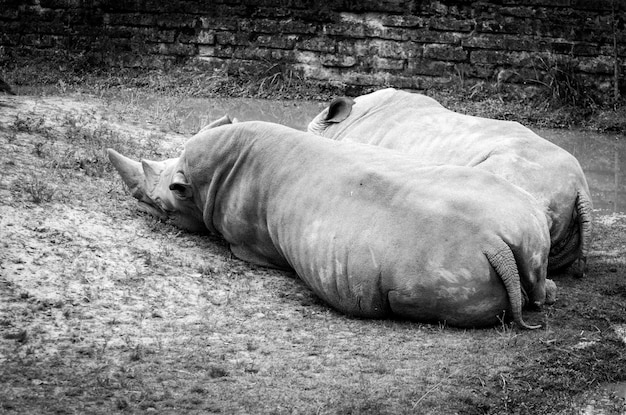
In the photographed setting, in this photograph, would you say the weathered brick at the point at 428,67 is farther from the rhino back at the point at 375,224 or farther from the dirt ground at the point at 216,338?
→ the rhino back at the point at 375,224

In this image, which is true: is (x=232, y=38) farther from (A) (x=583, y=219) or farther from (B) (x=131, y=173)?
(A) (x=583, y=219)

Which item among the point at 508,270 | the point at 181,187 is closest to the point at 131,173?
the point at 181,187

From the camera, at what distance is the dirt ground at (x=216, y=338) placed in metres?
4.01

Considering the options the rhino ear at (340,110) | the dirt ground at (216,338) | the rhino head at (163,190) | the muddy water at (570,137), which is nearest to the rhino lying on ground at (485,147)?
the rhino ear at (340,110)

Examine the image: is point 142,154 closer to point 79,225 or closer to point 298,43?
point 79,225

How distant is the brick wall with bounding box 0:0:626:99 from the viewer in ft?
34.6

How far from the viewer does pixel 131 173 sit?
6652 mm

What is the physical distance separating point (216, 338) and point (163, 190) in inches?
76.6

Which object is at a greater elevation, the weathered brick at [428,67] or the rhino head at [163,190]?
the weathered brick at [428,67]

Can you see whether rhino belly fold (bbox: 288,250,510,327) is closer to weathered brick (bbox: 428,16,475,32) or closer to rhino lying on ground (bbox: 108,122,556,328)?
rhino lying on ground (bbox: 108,122,556,328)

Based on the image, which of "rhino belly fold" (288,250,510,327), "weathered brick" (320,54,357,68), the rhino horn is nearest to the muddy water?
"weathered brick" (320,54,357,68)

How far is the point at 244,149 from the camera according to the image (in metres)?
5.96

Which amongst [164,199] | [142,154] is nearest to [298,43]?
[142,154]

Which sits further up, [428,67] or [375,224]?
[375,224]
